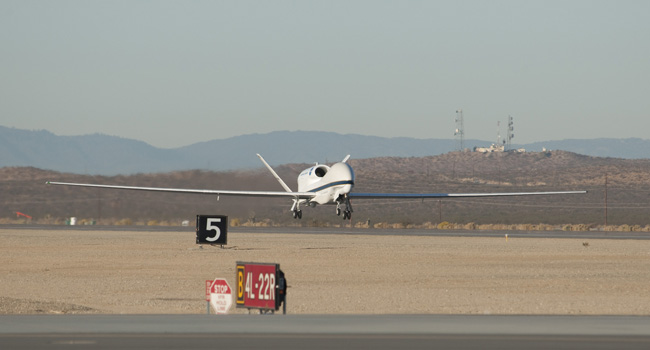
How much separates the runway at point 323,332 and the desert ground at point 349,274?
220 inches

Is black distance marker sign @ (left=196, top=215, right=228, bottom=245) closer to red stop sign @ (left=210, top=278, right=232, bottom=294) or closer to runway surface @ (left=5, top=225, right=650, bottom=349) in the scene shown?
red stop sign @ (left=210, top=278, right=232, bottom=294)

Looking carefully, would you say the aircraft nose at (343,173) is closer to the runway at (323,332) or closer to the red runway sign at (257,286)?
the red runway sign at (257,286)

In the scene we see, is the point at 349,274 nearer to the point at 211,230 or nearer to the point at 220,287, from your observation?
the point at 211,230

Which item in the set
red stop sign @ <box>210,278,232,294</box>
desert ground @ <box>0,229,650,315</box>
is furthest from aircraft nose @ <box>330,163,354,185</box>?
red stop sign @ <box>210,278,232,294</box>

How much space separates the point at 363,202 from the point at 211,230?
4348 inches

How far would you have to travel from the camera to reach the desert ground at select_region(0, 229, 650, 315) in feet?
94.1

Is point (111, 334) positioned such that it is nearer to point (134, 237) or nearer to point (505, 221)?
point (134, 237)

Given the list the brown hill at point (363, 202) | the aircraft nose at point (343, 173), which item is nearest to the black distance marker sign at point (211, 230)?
the aircraft nose at point (343, 173)

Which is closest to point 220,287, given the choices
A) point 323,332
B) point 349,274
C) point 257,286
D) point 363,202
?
point 257,286

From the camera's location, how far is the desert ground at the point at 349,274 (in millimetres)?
28672

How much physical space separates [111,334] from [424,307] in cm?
1191

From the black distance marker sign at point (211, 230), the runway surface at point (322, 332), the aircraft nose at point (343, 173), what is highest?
the aircraft nose at point (343, 173)

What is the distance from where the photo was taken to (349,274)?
40500 millimetres

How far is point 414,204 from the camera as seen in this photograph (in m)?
161
